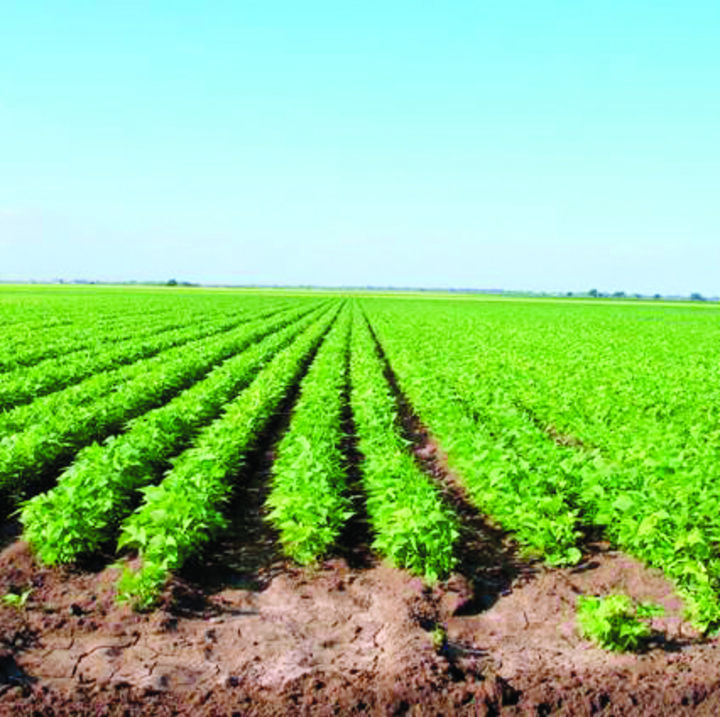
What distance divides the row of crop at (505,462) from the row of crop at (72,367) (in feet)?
26.9

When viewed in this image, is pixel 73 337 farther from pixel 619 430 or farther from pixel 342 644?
pixel 342 644

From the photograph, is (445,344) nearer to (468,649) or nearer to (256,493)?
(256,493)

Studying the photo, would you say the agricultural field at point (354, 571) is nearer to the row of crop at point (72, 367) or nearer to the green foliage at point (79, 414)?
the green foliage at point (79, 414)

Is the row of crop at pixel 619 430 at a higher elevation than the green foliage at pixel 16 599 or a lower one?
higher

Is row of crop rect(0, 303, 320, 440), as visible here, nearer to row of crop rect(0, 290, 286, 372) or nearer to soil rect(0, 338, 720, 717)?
row of crop rect(0, 290, 286, 372)

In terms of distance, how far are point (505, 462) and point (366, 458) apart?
223 cm

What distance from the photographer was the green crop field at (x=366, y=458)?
6.70 metres

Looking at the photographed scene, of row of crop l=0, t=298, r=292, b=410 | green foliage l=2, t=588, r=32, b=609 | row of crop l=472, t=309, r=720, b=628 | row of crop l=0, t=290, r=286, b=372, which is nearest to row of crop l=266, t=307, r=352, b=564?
green foliage l=2, t=588, r=32, b=609

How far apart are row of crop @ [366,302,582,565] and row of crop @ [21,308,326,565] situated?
13.3 feet

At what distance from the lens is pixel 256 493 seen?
9289 mm

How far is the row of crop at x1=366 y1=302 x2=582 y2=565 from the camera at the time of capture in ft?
23.4

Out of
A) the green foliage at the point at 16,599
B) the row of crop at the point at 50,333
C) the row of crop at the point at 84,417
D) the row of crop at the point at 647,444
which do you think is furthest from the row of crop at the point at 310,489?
the row of crop at the point at 50,333

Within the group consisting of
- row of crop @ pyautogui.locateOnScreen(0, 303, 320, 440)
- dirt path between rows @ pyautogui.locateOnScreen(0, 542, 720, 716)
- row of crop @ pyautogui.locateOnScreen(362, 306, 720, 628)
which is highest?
row of crop @ pyautogui.locateOnScreen(362, 306, 720, 628)

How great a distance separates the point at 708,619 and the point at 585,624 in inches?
40.3
